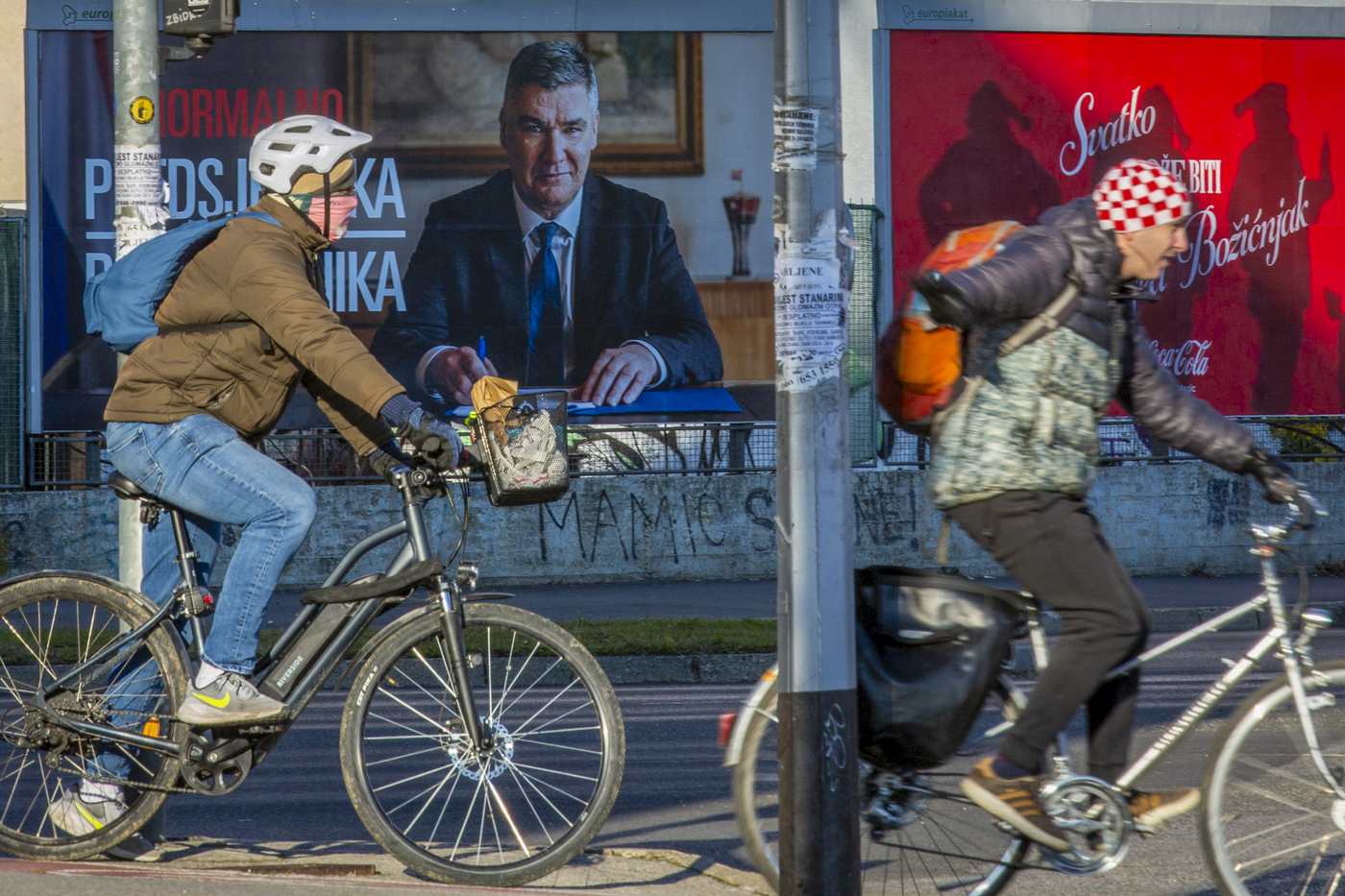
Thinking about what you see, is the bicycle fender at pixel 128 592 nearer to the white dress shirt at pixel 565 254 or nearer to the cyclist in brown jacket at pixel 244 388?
the cyclist in brown jacket at pixel 244 388

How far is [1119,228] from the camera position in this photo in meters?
3.46

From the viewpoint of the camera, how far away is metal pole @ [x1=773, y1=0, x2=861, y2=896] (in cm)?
344

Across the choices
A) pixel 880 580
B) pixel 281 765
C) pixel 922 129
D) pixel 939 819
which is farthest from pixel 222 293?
pixel 922 129

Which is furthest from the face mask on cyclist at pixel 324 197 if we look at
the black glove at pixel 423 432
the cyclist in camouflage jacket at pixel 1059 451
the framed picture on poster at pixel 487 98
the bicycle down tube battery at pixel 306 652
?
the framed picture on poster at pixel 487 98

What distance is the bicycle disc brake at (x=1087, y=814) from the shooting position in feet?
11.1

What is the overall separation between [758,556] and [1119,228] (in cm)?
1077

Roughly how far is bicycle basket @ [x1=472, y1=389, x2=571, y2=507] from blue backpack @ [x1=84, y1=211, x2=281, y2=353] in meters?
0.80

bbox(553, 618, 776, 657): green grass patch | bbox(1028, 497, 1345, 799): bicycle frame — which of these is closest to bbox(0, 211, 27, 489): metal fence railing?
bbox(553, 618, 776, 657): green grass patch

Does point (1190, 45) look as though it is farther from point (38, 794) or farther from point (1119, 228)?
point (38, 794)

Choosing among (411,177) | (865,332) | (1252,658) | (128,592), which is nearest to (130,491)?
(128,592)

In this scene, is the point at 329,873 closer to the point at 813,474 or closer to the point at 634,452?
the point at 813,474

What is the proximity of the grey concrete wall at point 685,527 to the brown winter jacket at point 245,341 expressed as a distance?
9312mm

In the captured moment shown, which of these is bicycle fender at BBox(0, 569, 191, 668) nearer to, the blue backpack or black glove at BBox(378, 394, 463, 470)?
the blue backpack

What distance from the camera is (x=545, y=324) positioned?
14609mm
